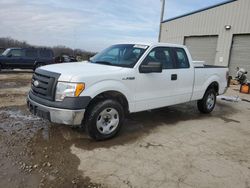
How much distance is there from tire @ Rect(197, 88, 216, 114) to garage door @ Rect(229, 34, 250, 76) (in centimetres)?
864

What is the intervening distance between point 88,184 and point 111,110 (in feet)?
5.13

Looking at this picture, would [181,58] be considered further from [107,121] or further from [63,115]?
[63,115]

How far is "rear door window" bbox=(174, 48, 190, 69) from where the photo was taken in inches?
219

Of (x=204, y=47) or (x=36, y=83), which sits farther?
(x=204, y=47)

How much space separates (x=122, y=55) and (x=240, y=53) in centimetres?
1173

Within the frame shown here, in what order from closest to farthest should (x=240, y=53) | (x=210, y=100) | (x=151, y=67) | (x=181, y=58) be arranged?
(x=151, y=67) → (x=181, y=58) → (x=210, y=100) → (x=240, y=53)

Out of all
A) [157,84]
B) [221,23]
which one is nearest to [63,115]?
[157,84]

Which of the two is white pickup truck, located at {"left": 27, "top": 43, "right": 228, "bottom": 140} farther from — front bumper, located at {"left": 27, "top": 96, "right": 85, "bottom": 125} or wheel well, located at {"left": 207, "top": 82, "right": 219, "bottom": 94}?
wheel well, located at {"left": 207, "top": 82, "right": 219, "bottom": 94}

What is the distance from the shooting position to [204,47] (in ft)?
55.2

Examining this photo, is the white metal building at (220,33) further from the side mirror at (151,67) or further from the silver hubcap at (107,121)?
the silver hubcap at (107,121)

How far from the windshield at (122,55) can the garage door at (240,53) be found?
36.9ft

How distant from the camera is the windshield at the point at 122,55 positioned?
15.4ft

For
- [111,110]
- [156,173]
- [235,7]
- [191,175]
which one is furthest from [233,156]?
[235,7]

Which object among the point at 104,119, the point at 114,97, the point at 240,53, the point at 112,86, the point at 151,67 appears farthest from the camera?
the point at 240,53
